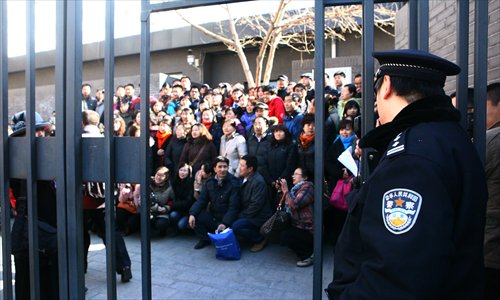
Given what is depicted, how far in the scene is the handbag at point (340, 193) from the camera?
4.63m

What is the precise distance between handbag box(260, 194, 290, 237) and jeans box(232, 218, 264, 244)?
0.43ft

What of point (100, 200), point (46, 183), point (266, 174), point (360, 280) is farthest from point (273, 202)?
point (360, 280)

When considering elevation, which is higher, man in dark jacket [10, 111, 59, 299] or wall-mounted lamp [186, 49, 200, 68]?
wall-mounted lamp [186, 49, 200, 68]

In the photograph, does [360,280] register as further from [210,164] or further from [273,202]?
[210,164]

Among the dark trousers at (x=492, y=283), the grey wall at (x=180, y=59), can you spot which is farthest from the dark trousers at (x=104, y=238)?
the grey wall at (x=180, y=59)

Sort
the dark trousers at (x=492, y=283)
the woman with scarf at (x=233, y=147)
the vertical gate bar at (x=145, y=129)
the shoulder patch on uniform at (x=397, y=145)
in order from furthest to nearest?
the woman with scarf at (x=233, y=147), the dark trousers at (x=492, y=283), the vertical gate bar at (x=145, y=129), the shoulder patch on uniform at (x=397, y=145)

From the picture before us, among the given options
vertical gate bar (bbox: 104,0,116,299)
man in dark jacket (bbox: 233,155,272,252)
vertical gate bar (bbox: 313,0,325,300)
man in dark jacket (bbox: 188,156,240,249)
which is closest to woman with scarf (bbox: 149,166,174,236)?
man in dark jacket (bbox: 188,156,240,249)

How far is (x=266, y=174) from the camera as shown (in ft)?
18.3

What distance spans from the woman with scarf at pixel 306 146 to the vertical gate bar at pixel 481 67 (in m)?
3.62

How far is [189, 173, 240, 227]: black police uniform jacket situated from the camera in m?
5.21

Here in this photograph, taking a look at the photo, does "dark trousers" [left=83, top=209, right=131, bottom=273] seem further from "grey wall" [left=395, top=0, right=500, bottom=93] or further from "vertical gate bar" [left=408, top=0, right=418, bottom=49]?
"grey wall" [left=395, top=0, right=500, bottom=93]

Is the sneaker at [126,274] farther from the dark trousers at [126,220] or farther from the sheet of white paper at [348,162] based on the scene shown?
the sheet of white paper at [348,162]

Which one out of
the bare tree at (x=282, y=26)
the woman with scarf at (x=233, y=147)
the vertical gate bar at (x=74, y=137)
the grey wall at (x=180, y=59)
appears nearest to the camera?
the vertical gate bar at (x=74, y=137)

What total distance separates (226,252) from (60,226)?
2.91 metres
